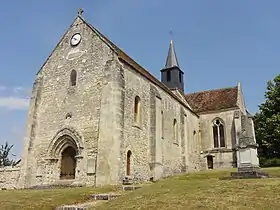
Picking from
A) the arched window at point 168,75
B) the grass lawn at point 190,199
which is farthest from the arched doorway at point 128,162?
the arched window at point 168,75

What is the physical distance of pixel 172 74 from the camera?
130 ft

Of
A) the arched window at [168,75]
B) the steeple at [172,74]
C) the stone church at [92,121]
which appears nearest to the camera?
the stone church at [92,121]

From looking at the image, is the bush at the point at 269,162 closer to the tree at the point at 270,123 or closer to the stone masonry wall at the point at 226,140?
the tree at the point at 270,123

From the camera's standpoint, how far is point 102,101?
1952cm

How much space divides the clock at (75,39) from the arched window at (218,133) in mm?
18752

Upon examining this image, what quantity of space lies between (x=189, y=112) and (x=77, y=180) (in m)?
16.8

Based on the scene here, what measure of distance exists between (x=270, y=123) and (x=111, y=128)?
19.2 m

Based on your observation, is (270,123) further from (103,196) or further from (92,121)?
(103,196)

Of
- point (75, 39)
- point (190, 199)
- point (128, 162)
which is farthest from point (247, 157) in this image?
point (75, 39)

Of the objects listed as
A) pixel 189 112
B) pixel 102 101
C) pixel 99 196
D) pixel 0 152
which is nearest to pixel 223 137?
pixel 189 112

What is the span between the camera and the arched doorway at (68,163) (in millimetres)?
20312

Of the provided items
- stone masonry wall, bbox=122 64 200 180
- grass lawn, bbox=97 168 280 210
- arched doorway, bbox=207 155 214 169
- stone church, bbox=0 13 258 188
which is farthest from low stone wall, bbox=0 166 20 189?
arched doorway, bbox=207 155 214 169

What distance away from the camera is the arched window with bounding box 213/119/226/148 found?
1314 inches

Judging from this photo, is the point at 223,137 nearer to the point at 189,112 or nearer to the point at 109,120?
the point at 189,112
